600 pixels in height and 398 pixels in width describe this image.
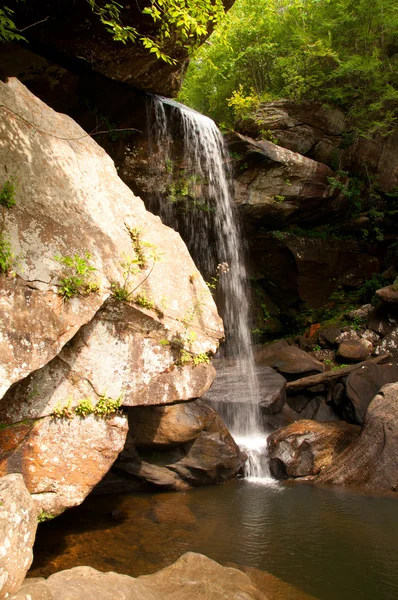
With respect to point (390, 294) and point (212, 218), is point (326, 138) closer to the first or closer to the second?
point (212, 218)

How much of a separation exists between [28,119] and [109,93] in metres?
6.05

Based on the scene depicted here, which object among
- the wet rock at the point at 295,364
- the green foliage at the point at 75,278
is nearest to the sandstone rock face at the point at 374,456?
the wet rock at the point at 295,364

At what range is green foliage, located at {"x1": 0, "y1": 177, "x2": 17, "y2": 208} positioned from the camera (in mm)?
4340

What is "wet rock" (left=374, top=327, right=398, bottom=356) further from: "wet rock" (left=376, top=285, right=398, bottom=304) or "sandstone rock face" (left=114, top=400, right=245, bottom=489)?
"sandstone rock face" (left=114, top=400, right=245, bottom=489)

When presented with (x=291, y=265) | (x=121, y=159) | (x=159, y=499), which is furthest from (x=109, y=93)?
(x=159, y=499)

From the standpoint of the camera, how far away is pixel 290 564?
187 inches

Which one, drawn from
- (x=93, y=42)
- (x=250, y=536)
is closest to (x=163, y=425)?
(x=250, y=536)

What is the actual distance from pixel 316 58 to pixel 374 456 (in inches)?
496

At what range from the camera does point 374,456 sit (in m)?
7.71

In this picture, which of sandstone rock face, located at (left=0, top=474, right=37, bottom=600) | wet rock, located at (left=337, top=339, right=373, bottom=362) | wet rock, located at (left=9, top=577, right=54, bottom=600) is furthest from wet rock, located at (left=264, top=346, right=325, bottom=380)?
wet rock, located at (left=9, top=577, right=54, bottom=600)

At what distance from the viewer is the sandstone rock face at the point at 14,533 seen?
9.43 ft

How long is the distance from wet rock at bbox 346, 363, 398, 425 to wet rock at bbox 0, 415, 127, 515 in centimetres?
690

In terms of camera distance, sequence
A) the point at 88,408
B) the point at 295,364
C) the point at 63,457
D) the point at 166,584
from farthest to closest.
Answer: the point at 295,364, the point at 88,408, the point at 63,457, the point at 166,584

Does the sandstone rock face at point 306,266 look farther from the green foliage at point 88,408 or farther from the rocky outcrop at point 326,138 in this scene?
the green foliage at point 88,408
